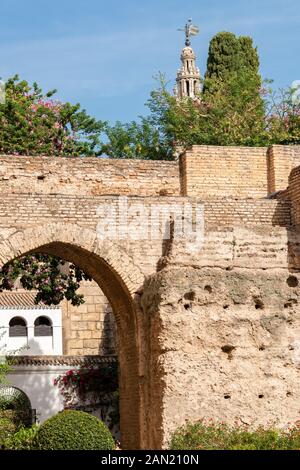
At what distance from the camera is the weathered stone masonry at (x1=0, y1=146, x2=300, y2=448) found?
552 inches

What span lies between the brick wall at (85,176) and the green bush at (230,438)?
613 cm

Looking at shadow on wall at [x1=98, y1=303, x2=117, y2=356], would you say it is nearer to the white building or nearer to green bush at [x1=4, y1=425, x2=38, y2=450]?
the white building

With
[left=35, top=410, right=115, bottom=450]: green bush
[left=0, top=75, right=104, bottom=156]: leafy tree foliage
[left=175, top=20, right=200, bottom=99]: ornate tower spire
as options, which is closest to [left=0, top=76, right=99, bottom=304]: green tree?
[left=0, top=75, right=104, bottom=156]: leafy tree foliage

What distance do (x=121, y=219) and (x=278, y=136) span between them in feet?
35.6

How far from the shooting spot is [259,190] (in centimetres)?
1977

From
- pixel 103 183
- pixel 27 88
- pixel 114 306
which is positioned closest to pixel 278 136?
pixel 27 88

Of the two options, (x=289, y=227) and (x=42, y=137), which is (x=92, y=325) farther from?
(x=289, y=227)

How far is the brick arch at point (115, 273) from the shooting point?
51.3 feet

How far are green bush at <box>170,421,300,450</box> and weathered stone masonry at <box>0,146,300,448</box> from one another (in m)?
0.28

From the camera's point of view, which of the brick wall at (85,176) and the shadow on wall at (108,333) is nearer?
the brick wall at (85,176)

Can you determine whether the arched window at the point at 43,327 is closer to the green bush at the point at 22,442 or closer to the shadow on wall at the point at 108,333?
the shadow on wall at the point at 108,333

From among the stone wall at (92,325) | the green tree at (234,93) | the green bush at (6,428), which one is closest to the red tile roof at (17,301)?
the stone wall at (92,325)

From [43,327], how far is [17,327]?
3.14 feet

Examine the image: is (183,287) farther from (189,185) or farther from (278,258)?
(189,185)
